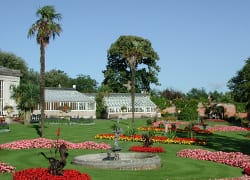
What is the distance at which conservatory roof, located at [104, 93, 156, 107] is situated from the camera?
74750 mm

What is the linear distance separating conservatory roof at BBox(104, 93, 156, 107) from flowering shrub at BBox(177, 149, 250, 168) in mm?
50570

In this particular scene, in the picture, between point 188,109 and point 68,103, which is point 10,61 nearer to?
point 68,103

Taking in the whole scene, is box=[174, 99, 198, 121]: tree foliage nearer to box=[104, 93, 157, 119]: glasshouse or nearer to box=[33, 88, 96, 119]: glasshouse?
box=[104, 93, 157, 119]: glasshouse

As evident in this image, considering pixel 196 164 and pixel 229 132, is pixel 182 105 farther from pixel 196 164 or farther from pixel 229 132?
pixel 196 164

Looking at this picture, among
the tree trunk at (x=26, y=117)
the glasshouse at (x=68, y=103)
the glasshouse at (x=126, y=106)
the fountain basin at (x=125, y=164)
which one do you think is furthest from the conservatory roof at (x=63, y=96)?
the fountain basin at (x=125, y=164)

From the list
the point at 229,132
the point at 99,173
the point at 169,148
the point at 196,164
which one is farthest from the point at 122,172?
the point at 229,132

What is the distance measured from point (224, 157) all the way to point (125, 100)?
5520 cm

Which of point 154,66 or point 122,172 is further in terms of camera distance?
point 154,66

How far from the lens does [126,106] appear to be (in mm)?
75312

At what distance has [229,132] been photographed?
4478 centimetres

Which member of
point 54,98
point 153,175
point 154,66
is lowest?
point 153,175

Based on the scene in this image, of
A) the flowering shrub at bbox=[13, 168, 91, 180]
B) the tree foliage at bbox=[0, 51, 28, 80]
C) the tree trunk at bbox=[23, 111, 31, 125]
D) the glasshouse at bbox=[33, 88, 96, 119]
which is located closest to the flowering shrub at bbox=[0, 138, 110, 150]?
the flowering shrub at bbox=[13, 168, 91, 180]

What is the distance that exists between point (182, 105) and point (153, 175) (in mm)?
53470

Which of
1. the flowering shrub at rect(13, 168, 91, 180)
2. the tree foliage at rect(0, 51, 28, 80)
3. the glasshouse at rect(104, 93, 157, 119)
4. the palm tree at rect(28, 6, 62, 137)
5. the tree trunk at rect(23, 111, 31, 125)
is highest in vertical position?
the tree foliage at rect(0, 51, 28, 80)
